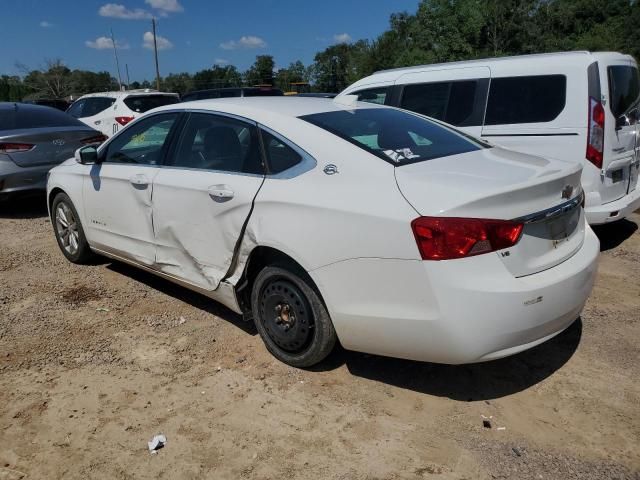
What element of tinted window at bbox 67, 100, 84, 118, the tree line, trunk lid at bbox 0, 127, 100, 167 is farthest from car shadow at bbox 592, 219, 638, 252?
the tree line

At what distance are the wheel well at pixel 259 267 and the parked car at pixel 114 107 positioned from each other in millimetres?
8641

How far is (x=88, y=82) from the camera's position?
7244 centimetres

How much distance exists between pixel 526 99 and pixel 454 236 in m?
3.44

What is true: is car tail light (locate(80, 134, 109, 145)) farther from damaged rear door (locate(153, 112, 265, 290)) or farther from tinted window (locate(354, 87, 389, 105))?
damaged rear door (locate(153, 112, 265, 290))

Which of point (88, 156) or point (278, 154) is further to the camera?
point (88, 156)

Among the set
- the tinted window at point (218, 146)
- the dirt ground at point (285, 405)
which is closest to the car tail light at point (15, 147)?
the dirt ground at point (285, 405)

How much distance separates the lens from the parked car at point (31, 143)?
7184 millimetres

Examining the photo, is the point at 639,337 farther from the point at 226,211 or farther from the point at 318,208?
the point at 226,211

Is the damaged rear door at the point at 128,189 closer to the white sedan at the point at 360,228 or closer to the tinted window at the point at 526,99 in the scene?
the white sedan at the point at 360,228

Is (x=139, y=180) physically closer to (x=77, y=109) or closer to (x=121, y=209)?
(x=121, y=209)

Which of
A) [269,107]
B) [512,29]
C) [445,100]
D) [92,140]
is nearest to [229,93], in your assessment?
[92,140]

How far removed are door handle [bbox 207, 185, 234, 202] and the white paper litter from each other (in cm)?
142

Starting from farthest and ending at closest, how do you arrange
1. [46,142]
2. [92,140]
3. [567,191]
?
[92,140] < [46,142] < [567,191]

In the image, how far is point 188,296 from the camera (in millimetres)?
4617
